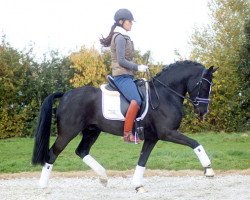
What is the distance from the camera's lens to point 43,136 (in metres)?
8.53

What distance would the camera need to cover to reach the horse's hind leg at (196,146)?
24.6 feet

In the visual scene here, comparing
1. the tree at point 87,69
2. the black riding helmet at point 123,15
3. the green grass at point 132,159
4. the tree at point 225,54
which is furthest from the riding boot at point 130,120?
the tree at point 87,69

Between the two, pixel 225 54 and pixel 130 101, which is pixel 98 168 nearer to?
pixel 130 101

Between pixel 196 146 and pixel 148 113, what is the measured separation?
1009mm

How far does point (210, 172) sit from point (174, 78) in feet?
5.87

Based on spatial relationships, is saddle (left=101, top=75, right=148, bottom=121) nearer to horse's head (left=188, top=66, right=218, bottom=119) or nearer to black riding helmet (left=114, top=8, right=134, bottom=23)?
horse's head (left=188, top=66, right=218, bottom=119)

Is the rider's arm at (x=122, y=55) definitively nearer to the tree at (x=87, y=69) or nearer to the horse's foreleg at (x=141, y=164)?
the horse's foreleg at (x=141, y=164)

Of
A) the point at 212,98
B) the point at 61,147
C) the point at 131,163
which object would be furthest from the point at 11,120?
the point at 61,147

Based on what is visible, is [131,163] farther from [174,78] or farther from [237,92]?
[237,92]

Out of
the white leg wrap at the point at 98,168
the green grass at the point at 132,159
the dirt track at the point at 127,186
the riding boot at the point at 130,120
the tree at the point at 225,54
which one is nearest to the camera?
the riding boot at the point at 130,120

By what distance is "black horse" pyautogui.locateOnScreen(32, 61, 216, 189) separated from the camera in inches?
314

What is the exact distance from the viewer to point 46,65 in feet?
76.8

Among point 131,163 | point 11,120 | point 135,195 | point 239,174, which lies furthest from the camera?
point 11,120

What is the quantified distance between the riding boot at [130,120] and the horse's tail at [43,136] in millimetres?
1544
